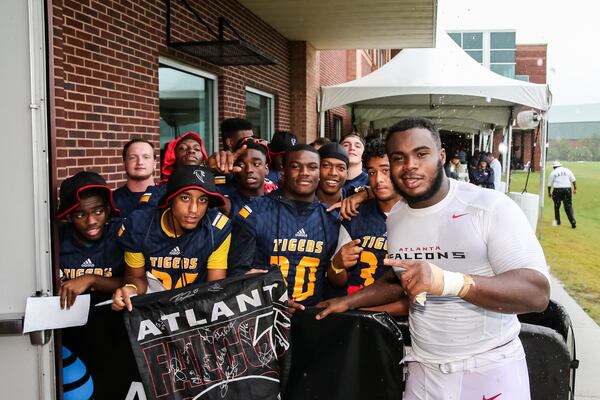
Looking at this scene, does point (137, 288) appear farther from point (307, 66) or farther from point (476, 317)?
point (307, 66)

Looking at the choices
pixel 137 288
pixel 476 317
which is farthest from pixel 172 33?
pixel 476 317

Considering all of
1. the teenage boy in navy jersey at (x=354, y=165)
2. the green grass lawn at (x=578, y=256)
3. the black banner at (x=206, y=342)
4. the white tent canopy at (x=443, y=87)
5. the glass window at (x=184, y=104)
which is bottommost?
the green grass lawn at (x=578, y=256)

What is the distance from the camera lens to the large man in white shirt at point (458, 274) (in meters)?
1.87

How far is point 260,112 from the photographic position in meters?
10.5

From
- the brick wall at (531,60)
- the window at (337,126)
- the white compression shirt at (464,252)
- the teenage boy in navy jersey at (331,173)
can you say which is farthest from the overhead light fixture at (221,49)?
the brick wall at (531,60)

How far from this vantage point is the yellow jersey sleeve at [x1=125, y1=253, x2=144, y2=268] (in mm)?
2949

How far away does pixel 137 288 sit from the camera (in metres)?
2.82

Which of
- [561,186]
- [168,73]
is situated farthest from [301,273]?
[561,186]

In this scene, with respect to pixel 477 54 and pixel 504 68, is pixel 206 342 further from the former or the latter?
pixel 477 54

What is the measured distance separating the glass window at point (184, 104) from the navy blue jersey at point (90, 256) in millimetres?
3696

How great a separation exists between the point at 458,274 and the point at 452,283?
1.9 inches

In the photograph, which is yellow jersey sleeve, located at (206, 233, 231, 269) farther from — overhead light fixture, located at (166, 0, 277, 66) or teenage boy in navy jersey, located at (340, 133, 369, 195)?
overhead light fixture, located at (166, 0, 277, 66)

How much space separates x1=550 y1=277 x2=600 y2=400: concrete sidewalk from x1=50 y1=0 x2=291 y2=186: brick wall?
4830 millimetres

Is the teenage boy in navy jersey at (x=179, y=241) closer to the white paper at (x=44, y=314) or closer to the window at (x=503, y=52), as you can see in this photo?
the white paper at (x=44, y=314)
